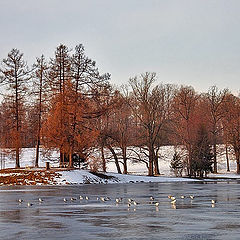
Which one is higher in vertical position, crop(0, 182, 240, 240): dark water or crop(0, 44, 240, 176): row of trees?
crop(0, 44, 240, 176): row of trees

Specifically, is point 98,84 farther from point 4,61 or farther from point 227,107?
point 227,107

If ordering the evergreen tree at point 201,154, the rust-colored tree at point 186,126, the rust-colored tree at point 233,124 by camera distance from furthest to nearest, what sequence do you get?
the rust-colored tree at point 233,124 → the rust-colored tree at point 186,126 → the evergreen tree at point 201,154

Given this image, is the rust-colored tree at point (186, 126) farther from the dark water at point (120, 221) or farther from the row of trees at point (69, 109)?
the dark water at point (120, 221)

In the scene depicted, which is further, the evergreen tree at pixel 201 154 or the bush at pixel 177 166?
the bush at pixel 177 166

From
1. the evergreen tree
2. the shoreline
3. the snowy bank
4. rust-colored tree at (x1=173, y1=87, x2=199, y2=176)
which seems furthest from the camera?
rust-colored tree at (x1=173, y1=87, x2=199, y2=176)

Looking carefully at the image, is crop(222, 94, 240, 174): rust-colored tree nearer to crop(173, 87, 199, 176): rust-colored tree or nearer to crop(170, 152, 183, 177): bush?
crop(173, 87, 199, 176): rust-colored tree

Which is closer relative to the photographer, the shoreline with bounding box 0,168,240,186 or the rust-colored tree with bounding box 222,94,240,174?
the shoreline with bounding box 0,168,240,186

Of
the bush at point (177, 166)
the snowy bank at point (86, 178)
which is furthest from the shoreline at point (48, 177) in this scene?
the bush at point (177, 166)

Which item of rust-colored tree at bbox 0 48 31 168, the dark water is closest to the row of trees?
rust-colored tree at bbox 0 48 31 168

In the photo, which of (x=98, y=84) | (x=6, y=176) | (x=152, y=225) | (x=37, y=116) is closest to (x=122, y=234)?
(x=152, y=225)

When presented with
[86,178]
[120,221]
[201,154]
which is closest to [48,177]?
[86,178]

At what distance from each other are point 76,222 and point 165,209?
5.72 m

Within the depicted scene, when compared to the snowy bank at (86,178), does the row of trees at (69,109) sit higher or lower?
higher

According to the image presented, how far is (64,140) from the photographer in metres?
55.2
